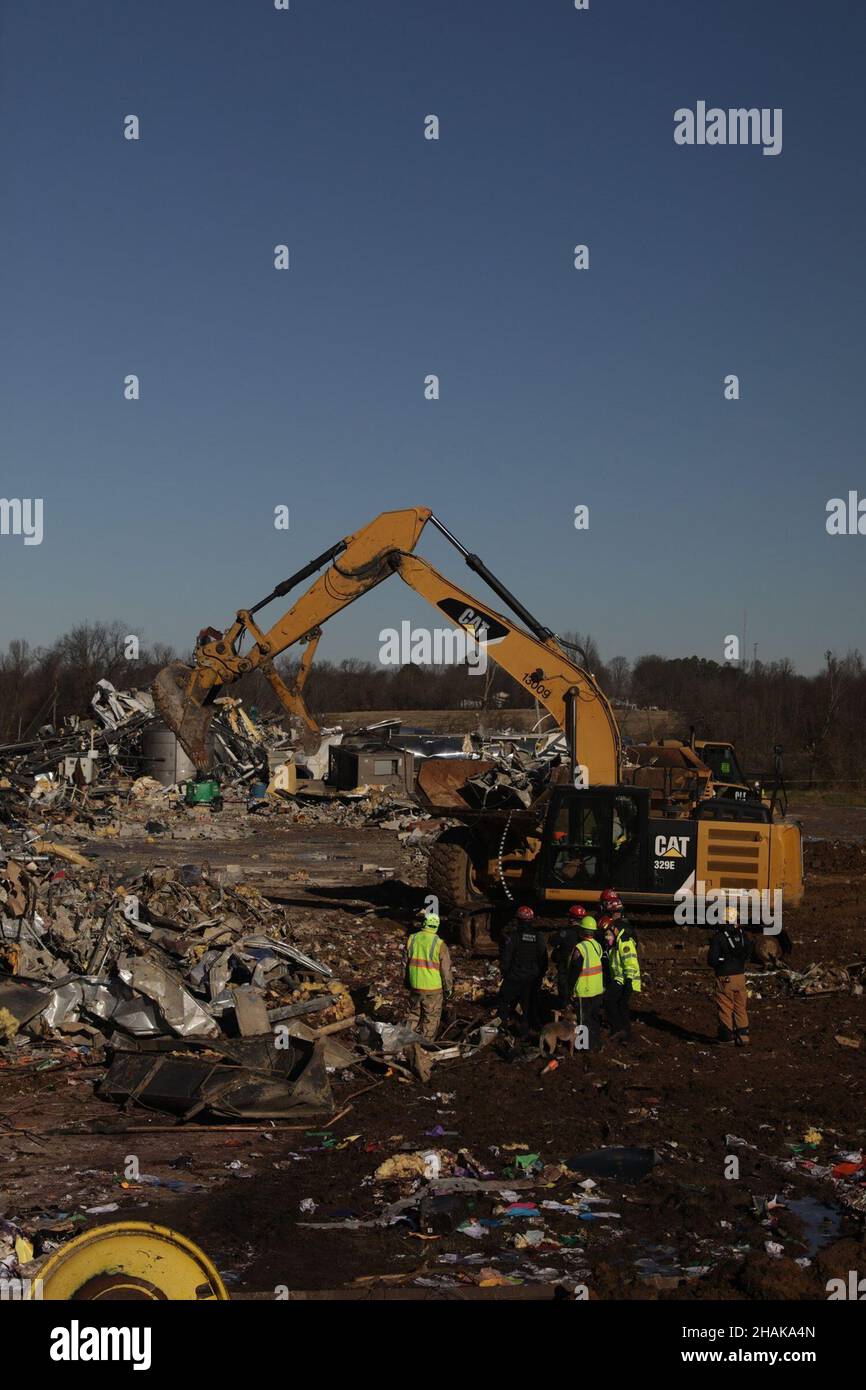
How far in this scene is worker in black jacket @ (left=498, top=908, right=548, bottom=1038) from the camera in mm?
12664

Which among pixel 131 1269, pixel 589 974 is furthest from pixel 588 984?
pixel 131 1269

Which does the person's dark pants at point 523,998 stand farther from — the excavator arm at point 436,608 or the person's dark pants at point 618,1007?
the excavator arm at point 436,608

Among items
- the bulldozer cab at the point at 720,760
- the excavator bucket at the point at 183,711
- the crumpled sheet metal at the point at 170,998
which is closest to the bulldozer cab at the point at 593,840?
the crumpled sheet metal at the point at 170,998

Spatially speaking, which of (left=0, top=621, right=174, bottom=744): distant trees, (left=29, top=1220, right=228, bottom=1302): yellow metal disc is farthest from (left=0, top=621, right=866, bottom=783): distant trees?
(left=29, top=1220, right=228, bottom=1302): yellow metal disc

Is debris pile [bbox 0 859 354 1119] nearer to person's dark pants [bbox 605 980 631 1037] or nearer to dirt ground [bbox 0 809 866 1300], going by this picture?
dirt ground [bbox 0 809 866 1300]

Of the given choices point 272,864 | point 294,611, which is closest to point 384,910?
point 294,611

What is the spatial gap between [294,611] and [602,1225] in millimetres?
13068

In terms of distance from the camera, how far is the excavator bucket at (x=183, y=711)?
20016 mm

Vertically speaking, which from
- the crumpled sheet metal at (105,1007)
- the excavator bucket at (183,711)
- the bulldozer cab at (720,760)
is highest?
the excavator bucket at (183,711)

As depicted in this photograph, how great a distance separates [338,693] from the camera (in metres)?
97.1

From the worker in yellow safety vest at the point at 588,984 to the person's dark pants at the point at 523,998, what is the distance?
0.42 metres

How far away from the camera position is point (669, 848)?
1541 cm

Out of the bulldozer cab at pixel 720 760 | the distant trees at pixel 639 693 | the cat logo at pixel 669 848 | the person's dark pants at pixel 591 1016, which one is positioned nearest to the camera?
the person's dark pants at pixel 591 1016
